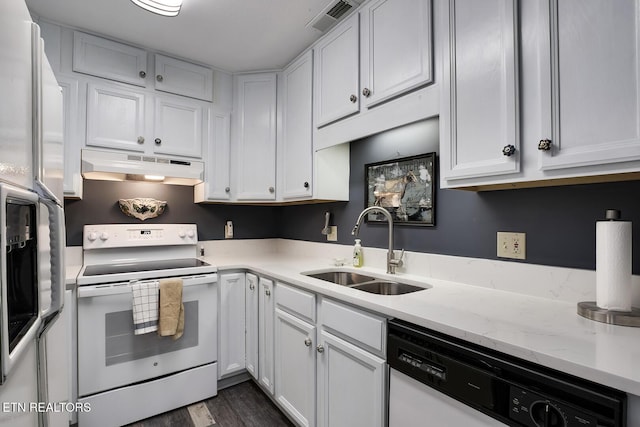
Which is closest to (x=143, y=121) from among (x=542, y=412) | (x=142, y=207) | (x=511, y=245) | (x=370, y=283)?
(x=142, y=207)

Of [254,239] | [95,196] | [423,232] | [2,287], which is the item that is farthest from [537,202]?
[95,196]

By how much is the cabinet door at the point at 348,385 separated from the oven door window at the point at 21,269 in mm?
1070

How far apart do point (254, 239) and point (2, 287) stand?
2535 mm

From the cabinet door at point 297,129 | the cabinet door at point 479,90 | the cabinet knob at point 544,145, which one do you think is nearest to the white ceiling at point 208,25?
the cabinet door at point 297,129

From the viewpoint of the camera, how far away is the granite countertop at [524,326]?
2.29 ft

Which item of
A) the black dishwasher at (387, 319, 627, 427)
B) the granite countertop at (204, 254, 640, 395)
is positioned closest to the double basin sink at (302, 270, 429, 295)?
the granite countertop at (204, 254, 640, 395)

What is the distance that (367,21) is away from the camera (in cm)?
170

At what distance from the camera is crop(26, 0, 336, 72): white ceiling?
5.90ft

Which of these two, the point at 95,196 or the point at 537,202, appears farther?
the point at 95,196

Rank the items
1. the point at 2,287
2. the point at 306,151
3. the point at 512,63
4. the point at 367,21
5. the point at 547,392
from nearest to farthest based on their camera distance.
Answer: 1. the point at 2,287
2. the point at 547,392
3. the point at 512,63
4. the point at 367,21
5. the point at 306,151

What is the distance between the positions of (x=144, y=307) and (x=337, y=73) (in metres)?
1.84

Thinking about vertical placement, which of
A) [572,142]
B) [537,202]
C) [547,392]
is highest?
[572,142]

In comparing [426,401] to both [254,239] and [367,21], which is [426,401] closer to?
[367,21]

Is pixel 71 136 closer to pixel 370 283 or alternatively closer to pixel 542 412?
pixel 370 283
